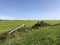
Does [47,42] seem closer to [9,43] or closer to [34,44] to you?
[34,44]

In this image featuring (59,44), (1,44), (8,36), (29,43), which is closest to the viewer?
(59,44)

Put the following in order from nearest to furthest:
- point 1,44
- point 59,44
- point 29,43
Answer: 1. point 59,44
2. point 29,43
3. point 1,44

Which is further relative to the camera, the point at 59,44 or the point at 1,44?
the point at 1,44

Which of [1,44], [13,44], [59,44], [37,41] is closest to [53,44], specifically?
[59,44]

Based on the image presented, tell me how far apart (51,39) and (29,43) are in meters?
2.69

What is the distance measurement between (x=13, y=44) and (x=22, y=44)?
1.08 m

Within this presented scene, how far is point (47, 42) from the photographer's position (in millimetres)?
12773

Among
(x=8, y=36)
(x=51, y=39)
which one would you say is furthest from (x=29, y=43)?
(x=8, y=36)

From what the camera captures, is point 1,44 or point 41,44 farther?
point 1,44

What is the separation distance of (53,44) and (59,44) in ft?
2.01

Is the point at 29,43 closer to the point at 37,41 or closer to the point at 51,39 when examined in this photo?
the point at 37,41

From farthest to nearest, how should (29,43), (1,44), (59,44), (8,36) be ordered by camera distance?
(8,36) < (1,44) < (29,43) < (59,44)

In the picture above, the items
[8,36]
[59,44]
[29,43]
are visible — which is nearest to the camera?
[59,44]

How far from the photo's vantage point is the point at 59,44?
1211cm
